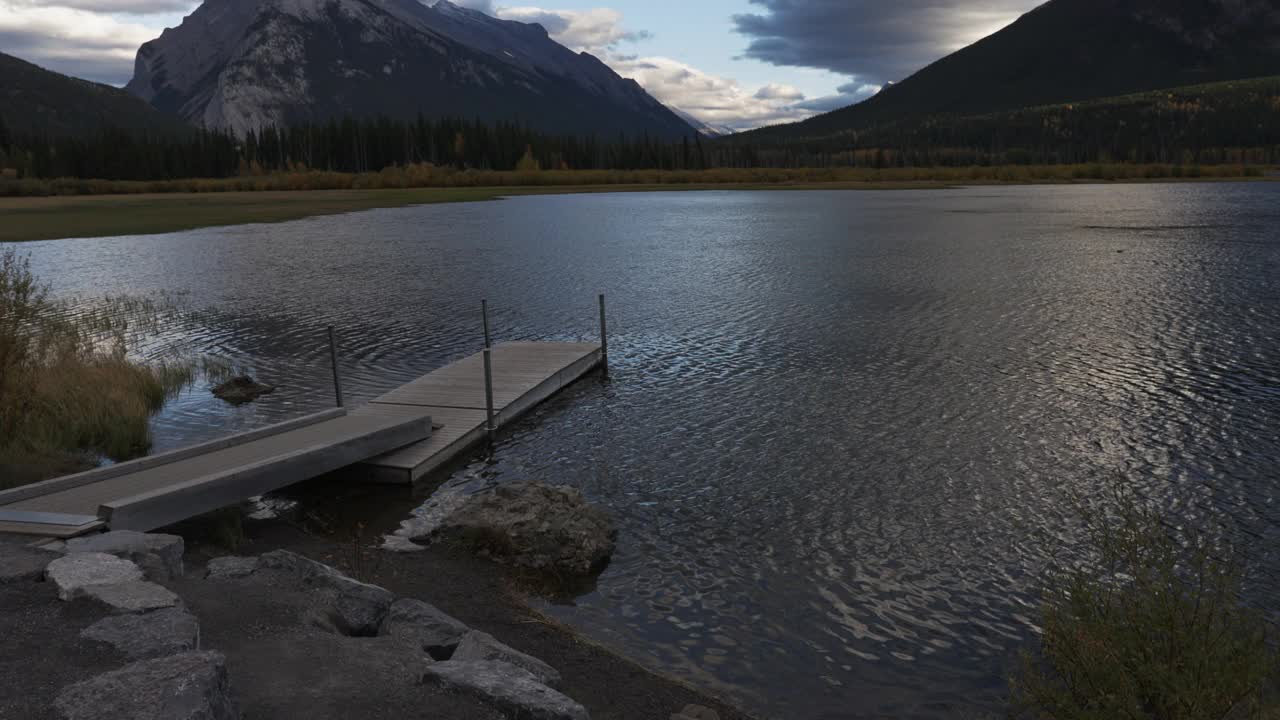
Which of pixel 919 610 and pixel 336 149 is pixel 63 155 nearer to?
pixel 336 149

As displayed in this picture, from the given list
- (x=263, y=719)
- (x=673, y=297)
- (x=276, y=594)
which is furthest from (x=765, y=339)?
(x=263, y=719)

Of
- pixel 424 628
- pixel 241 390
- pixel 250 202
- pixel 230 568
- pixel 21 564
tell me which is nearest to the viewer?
pixel 21 564

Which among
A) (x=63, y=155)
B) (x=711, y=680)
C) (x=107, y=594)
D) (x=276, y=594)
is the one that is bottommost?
(x=711, y=680)

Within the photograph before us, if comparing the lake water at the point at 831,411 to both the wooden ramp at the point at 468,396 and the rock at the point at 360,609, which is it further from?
the rock at the point at 360,609

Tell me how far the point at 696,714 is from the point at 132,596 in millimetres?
4816

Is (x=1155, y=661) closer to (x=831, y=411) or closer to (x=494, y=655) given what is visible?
(x=494, y=655)

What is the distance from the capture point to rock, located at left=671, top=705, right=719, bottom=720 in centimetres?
769

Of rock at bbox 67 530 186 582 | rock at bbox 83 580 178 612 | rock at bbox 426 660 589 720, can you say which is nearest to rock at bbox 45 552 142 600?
rock at bbox 83 580 178 612

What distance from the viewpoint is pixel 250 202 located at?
101m

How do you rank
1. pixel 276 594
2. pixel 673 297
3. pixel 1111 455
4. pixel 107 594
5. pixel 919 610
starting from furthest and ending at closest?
pixel 673 297
pixel 1111 455
pixel 919 610
pixel 276 594
pixel 107 594

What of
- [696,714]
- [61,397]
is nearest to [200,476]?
[61,397]

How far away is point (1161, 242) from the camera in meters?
50.1

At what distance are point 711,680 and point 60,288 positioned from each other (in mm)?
35716

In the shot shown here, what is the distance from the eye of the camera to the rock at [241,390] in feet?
64.9
